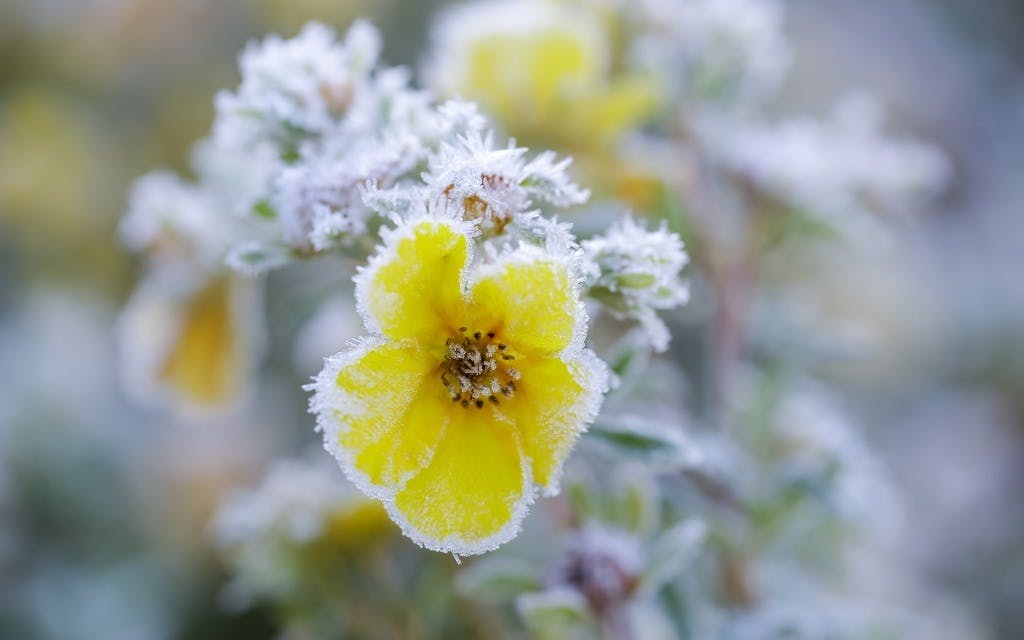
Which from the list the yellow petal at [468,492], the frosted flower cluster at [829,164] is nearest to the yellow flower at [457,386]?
the yellow petal at [468,492]

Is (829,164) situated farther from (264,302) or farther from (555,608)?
(264,302)

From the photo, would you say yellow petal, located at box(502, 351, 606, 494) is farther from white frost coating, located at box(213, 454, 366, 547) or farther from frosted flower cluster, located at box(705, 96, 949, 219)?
frosted flower cluster, located at box(705, 96, 949, 219)

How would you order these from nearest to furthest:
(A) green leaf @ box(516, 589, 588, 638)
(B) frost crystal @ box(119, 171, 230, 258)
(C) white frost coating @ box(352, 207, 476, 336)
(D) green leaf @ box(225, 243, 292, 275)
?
(C) white frost coating @ box(352, 207, 476, 336), (D) green leaf @ box(225, 243, 292, 275), (A) green leaf @ box(516, 589, 588, 638), (B) frost crystal @ box(119, 171, 230, 258)

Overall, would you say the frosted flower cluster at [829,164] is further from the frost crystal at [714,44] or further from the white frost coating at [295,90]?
the white frost coating at [295,90]

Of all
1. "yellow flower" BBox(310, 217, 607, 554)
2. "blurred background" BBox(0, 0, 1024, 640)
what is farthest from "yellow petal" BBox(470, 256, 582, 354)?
"blurred background" BBox(0, 0, 1024, 640)

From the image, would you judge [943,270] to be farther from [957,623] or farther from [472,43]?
[472,43]
